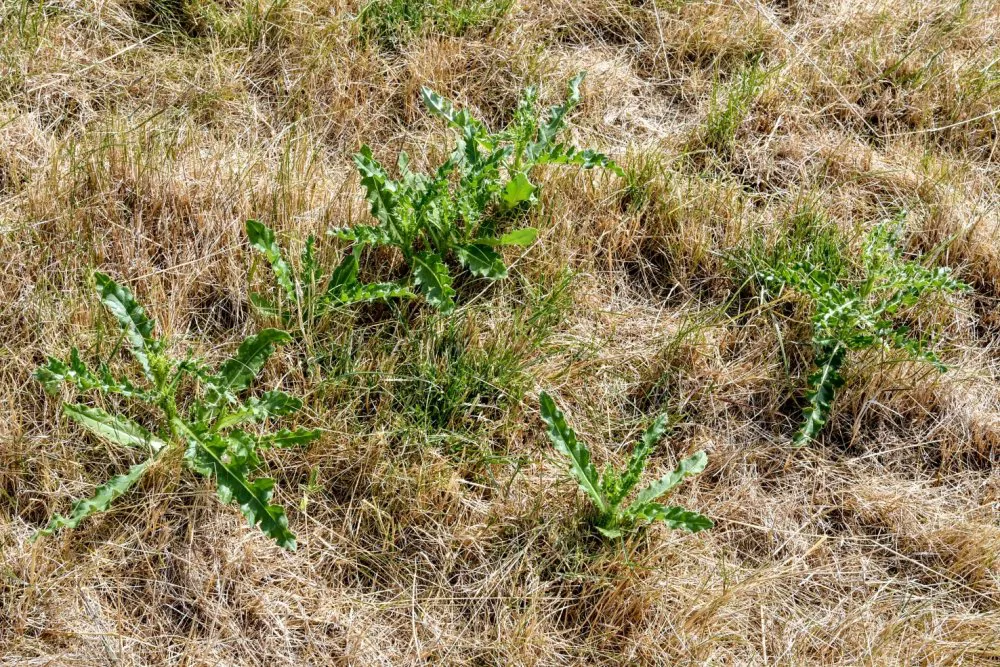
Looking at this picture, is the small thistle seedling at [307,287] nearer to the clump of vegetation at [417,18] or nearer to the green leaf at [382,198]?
the green leaf at [382,198]

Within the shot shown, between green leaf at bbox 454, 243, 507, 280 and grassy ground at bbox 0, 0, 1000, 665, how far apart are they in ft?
0.30

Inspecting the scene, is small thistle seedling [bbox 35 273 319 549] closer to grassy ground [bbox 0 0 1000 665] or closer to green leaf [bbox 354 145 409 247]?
grassy ground [bbox 0 0 1000 665]

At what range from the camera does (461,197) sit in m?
2.77

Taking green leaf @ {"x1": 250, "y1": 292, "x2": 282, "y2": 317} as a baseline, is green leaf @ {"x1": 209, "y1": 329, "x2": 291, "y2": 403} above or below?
below

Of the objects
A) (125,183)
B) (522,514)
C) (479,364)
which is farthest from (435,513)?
(125,183)

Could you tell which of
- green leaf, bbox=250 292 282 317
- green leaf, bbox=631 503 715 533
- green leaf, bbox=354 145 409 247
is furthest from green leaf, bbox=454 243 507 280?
green leaf, bbox=631 503 715 533

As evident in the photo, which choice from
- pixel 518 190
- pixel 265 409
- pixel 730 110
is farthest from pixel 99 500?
pixel 730 110

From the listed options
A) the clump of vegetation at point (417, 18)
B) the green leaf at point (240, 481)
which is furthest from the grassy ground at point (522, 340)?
the green leaf at point (240, 481)

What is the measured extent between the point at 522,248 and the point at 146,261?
114cm

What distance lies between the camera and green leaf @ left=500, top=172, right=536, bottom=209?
9.20ft

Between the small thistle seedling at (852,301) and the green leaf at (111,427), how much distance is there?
1829mm

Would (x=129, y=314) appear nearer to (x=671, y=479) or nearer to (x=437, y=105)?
(x=437, y=105)

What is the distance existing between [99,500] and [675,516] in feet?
4.85

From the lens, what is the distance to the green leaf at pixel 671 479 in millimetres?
2459
